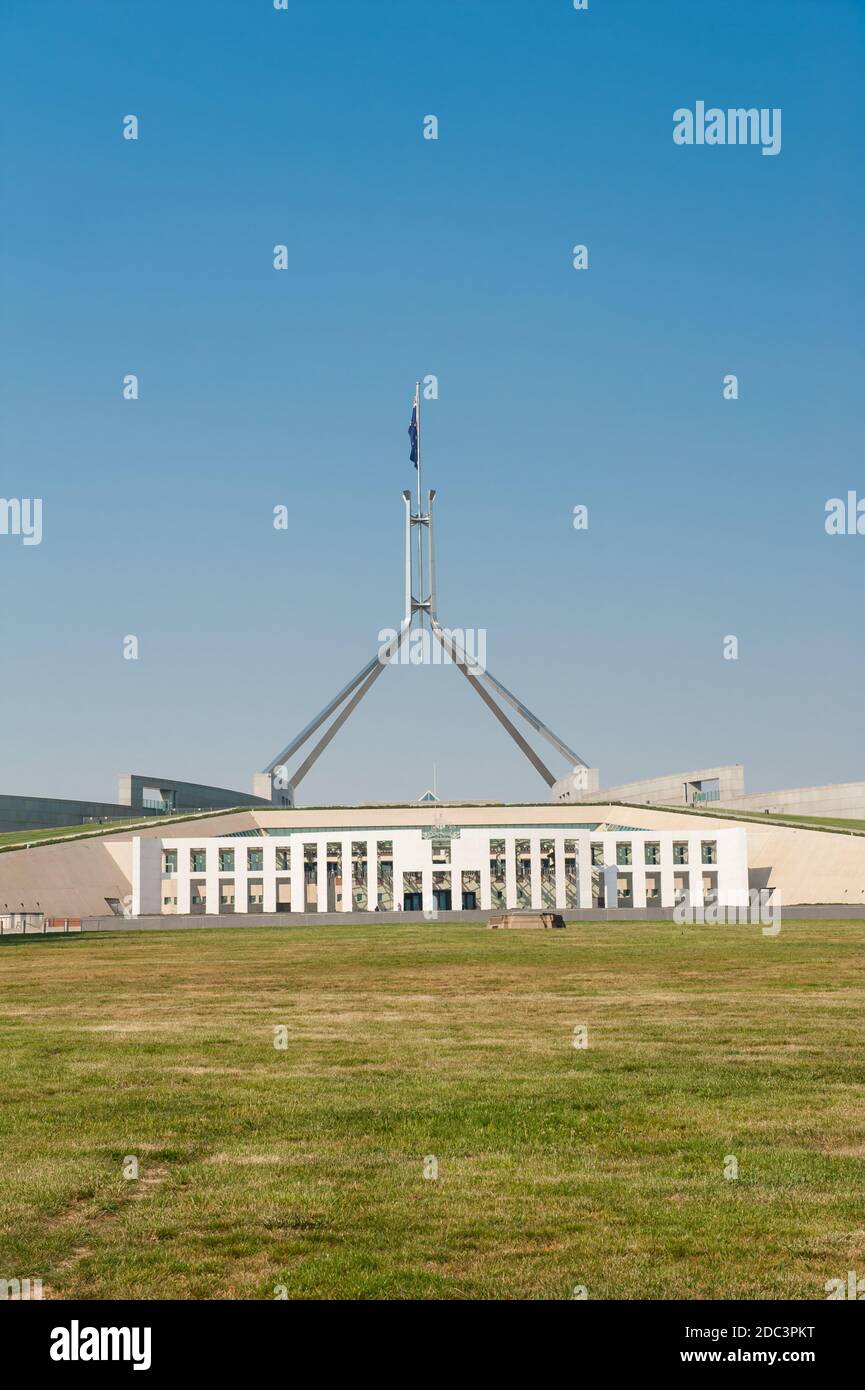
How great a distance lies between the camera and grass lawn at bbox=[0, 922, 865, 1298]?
7.28 meters

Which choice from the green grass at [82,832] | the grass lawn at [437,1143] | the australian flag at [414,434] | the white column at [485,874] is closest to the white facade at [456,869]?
the white column at [485,874]

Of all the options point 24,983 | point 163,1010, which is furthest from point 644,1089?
point 24,983

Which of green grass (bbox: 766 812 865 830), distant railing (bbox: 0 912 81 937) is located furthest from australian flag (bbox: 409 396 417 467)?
distant railing (bbox: 0 912 81 937)

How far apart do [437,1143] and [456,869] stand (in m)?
54.4

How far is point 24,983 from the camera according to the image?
84.5 ft

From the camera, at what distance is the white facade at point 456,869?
211 feet

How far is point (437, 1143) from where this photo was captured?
1029 cm

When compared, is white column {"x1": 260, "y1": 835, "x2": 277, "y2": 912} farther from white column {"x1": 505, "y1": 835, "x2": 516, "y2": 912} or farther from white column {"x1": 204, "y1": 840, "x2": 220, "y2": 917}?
white column {"x1": 505, "y1": 835, "x2": 516, "y2": 912}

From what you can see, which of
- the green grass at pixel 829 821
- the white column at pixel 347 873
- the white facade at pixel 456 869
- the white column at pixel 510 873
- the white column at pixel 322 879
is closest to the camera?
the white column at pixel 510 873

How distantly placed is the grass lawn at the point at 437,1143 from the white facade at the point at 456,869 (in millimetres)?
42372

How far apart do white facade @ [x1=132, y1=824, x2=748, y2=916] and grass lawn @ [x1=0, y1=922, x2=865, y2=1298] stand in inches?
1668

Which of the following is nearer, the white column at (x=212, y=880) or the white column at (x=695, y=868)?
the white column at (x=695, y=868)

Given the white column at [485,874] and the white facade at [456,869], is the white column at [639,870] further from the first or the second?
the white column at [485,874]

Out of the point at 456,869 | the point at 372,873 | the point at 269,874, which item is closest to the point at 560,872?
the point at 456,869
